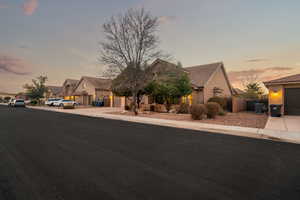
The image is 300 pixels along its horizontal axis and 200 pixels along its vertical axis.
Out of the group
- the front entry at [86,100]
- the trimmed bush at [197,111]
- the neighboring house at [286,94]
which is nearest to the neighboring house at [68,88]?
the front entry at [86,100]

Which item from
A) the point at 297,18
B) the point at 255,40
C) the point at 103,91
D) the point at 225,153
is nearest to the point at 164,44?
the point at 255,40

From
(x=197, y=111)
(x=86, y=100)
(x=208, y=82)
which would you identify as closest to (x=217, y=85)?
(x=208, y=82)

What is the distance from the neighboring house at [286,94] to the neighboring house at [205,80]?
7279 millimetres

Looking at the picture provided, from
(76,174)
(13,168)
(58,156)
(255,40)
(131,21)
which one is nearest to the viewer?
(76,174)

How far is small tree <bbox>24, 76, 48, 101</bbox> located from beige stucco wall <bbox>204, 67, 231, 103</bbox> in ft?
152

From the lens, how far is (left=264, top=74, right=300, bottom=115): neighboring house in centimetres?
1312

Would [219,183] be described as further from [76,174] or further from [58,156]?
[58,156]

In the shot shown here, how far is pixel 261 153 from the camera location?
15.0ft

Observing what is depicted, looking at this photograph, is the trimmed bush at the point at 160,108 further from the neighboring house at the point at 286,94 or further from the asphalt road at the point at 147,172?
the asphalt road at the point at 147,172

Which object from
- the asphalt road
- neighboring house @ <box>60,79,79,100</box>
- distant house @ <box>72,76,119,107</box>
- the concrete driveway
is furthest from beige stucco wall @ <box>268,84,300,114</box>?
neighboring house @ <box>60,79,79,100</box>

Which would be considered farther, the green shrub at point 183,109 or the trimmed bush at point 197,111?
the green shrub at point 183,109

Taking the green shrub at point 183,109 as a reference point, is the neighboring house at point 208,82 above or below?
above

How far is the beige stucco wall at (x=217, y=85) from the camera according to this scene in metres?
20.3

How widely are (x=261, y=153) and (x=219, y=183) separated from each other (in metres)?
2.92
